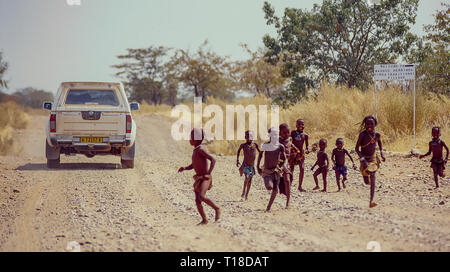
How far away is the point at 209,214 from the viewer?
7.07m

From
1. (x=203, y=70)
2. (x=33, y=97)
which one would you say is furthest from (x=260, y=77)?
(x=33, y=97)

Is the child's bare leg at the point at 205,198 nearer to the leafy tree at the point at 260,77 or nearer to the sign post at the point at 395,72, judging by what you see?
the sign post at the point at 395,72

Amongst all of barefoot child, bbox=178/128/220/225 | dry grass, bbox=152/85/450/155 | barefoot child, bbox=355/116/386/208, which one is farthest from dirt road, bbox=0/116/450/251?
dry grass, bbox=152/85/450/155

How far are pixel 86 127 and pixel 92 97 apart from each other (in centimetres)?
122

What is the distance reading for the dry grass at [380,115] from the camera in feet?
47.4

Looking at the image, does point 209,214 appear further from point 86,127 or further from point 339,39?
point 339,39

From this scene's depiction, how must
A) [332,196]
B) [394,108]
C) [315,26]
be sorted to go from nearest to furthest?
[332,196], [394,108], [315,26]

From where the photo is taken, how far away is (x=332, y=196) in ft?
27.8

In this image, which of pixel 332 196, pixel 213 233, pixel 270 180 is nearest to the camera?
pixel 213 233

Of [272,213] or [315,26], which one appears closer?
[272,213]

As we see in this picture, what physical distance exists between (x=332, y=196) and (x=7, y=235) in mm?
5044

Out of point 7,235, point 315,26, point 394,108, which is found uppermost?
point 315,26
